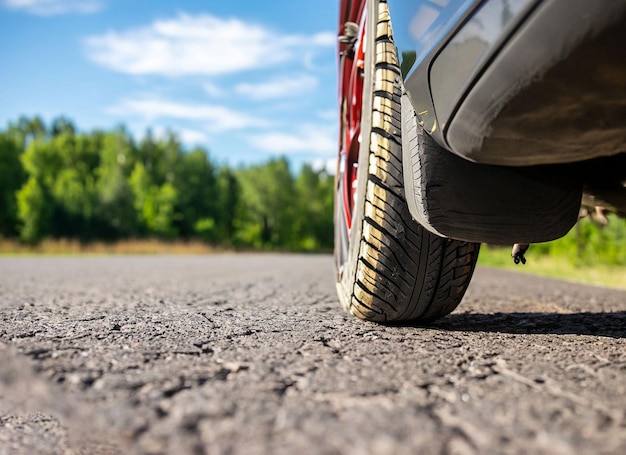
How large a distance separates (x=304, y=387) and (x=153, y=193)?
178ft

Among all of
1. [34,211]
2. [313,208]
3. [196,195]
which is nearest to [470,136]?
[34,211]

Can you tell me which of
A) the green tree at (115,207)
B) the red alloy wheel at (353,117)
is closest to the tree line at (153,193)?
the green tree at (115,207)

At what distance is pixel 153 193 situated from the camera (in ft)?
173

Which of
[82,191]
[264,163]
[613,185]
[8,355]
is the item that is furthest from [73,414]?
[264,163]

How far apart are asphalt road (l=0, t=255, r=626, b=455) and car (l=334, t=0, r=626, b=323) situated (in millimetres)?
249

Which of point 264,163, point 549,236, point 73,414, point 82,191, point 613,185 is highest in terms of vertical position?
point 264,163

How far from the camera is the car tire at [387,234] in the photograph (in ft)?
5.53

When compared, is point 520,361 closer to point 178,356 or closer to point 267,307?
point 178,356

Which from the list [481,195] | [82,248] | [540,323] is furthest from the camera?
[82,248]

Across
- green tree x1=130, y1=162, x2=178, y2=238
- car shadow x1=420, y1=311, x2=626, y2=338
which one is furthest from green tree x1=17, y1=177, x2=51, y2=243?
car shadow x1=420, y1=311, x2=626, y2=338

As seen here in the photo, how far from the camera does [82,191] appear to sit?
45344 millimetres

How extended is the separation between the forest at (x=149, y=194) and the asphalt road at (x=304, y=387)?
44.0 m

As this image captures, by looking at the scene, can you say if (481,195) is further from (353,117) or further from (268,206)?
(268,206)

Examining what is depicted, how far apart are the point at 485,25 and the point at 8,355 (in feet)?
4.42
